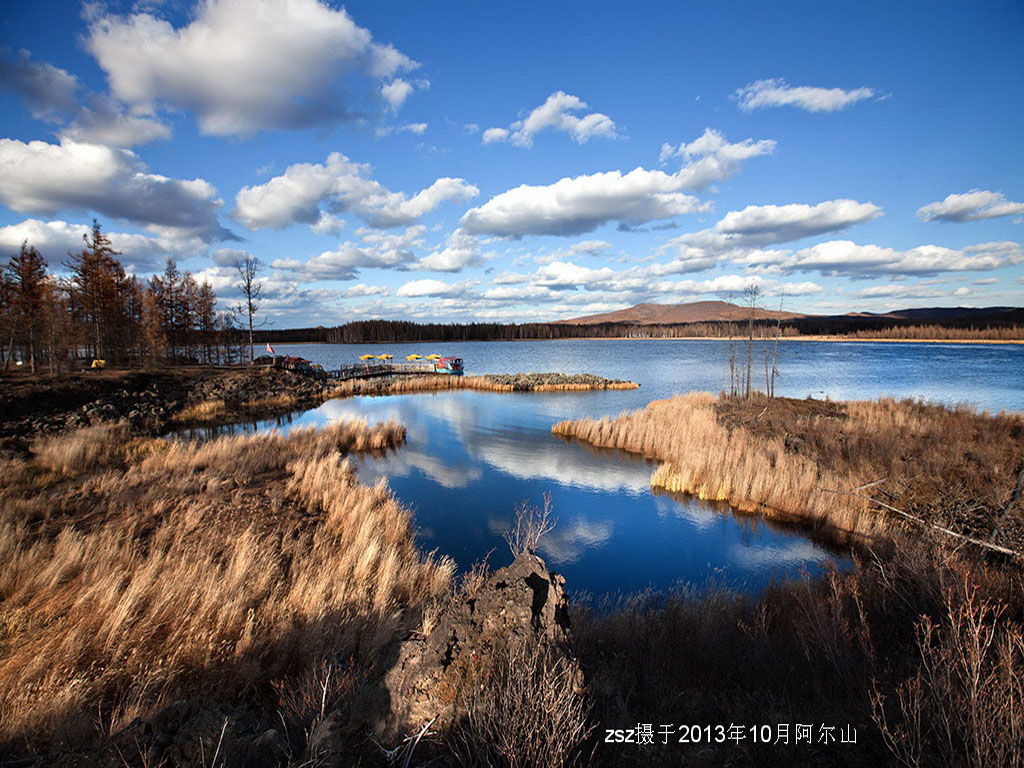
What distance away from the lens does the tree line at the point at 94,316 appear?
30109 millimetres

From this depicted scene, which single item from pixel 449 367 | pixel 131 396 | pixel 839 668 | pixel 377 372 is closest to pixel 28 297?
pixel 131 396

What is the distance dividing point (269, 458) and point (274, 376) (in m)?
29.3

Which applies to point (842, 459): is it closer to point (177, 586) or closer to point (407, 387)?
point (177, 586)

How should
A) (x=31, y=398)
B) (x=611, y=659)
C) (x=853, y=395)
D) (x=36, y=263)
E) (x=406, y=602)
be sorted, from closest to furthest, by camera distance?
(x=611, y=659) → (x=406, y=602) → (x=31, y=398) → (x=853, y=395) → (x=36, y=263)

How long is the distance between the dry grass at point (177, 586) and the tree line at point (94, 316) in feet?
85.5

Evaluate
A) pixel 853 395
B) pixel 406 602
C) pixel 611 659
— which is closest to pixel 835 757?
pixel 611 659

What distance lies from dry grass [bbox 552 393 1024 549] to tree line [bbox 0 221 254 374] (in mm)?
35877

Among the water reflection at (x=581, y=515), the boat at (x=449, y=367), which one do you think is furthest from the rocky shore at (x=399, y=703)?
the boat at (x=449, y=367)

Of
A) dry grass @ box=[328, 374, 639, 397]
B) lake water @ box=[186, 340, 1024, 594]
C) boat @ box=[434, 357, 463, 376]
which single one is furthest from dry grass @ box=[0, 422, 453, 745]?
boat @ box=[434, 357, 463, 376]

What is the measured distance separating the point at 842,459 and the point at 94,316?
55.1 metres

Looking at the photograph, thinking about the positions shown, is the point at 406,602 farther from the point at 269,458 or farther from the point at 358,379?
the point at 358,379

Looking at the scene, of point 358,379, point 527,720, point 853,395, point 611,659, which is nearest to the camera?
point 527,720

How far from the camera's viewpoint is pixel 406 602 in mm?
6941

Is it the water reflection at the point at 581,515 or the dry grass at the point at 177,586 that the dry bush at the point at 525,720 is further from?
the water reflection at the point at 581,515
